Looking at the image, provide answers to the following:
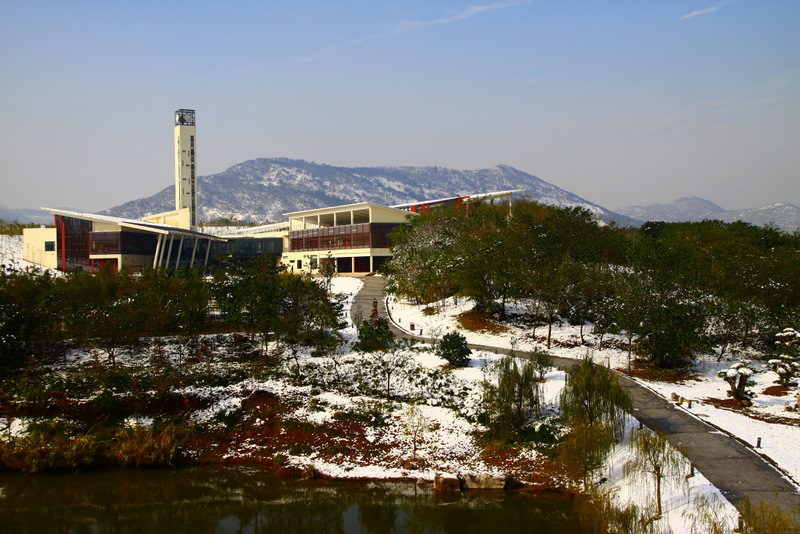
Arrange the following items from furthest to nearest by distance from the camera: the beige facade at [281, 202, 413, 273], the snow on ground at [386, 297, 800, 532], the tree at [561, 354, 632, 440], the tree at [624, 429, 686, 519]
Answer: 1. the beige facade at [281, 202, 413, 273]
2. the tree at [561, 354, 632, 440]
3. the snow on ground at [386, 297, 800, 532]
4. the tree at [624, 429, 686, 519]

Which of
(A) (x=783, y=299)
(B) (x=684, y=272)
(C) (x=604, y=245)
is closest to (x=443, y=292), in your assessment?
(C) (x=604, y=245)

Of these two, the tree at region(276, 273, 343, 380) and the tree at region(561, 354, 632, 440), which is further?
the tree at region(276, 273, 343, 380)

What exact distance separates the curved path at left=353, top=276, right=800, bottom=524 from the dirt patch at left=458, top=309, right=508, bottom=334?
29.8 ft

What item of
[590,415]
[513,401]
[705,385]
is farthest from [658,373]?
[590,415]

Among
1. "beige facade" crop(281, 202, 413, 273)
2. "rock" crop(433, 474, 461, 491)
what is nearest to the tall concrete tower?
"beige facade" crop(281, 202, 413, 273)

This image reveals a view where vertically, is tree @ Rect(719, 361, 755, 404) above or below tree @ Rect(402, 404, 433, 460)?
above

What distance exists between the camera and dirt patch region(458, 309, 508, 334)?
1090 inches

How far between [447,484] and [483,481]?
92 centimetres

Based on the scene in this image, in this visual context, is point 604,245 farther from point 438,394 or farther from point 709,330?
point 438,394

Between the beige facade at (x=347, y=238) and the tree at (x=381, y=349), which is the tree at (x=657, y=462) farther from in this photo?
the beige facade at (x=347, y=238)

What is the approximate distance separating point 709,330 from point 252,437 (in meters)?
18.1

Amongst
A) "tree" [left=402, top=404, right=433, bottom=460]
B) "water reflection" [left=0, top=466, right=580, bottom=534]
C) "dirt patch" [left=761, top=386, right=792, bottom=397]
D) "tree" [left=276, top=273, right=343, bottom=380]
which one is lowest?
"water reflection" [left=0, top=466, right=580, bottom=534]

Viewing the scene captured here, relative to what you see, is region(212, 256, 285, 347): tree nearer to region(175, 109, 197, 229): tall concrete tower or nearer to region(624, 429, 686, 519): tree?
region(624, 429, 686, 519): tree

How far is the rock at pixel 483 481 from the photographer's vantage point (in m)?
14.1
